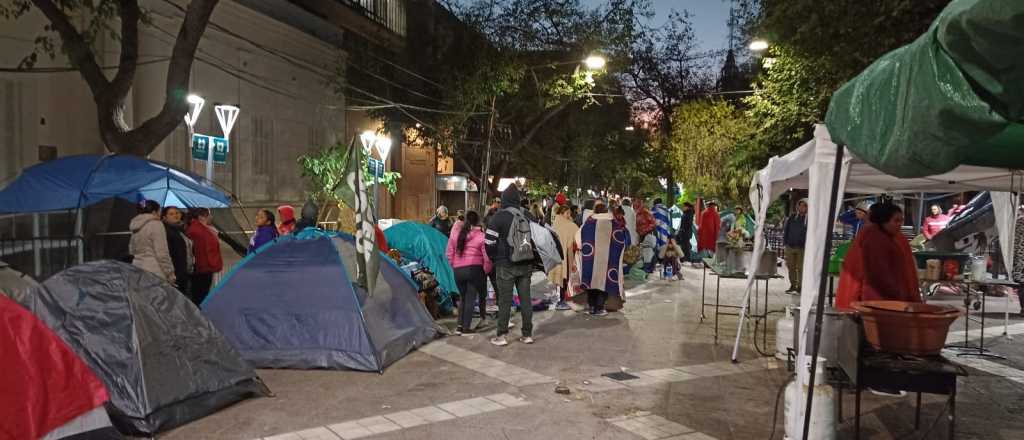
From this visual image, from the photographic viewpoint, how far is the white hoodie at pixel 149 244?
7547 mm

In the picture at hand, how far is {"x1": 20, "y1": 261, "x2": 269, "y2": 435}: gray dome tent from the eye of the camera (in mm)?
5234

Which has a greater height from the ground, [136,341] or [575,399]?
[136,341]

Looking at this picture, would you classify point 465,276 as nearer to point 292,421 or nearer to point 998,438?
point 292,421

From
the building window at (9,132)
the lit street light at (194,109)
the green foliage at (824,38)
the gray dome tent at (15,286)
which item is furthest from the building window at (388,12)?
the gray dome tent at (15,286)

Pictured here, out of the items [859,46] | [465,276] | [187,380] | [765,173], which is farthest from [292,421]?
[859,46]

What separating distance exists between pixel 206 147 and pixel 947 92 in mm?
12586

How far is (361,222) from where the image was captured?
7023 millimetres

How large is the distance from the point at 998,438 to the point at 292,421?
5546 millimetres

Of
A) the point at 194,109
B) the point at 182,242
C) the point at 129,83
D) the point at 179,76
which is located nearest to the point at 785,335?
the point at 182,242

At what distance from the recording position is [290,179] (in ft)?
58.0

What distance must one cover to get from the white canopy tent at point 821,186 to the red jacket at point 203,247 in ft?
21.0

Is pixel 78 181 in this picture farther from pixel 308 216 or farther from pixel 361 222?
pixel 361 222

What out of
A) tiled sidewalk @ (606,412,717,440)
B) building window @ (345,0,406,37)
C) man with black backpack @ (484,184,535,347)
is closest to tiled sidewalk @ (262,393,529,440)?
tiled sidewalk @ (606,412,717,440)

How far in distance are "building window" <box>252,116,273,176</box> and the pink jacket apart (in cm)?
901
